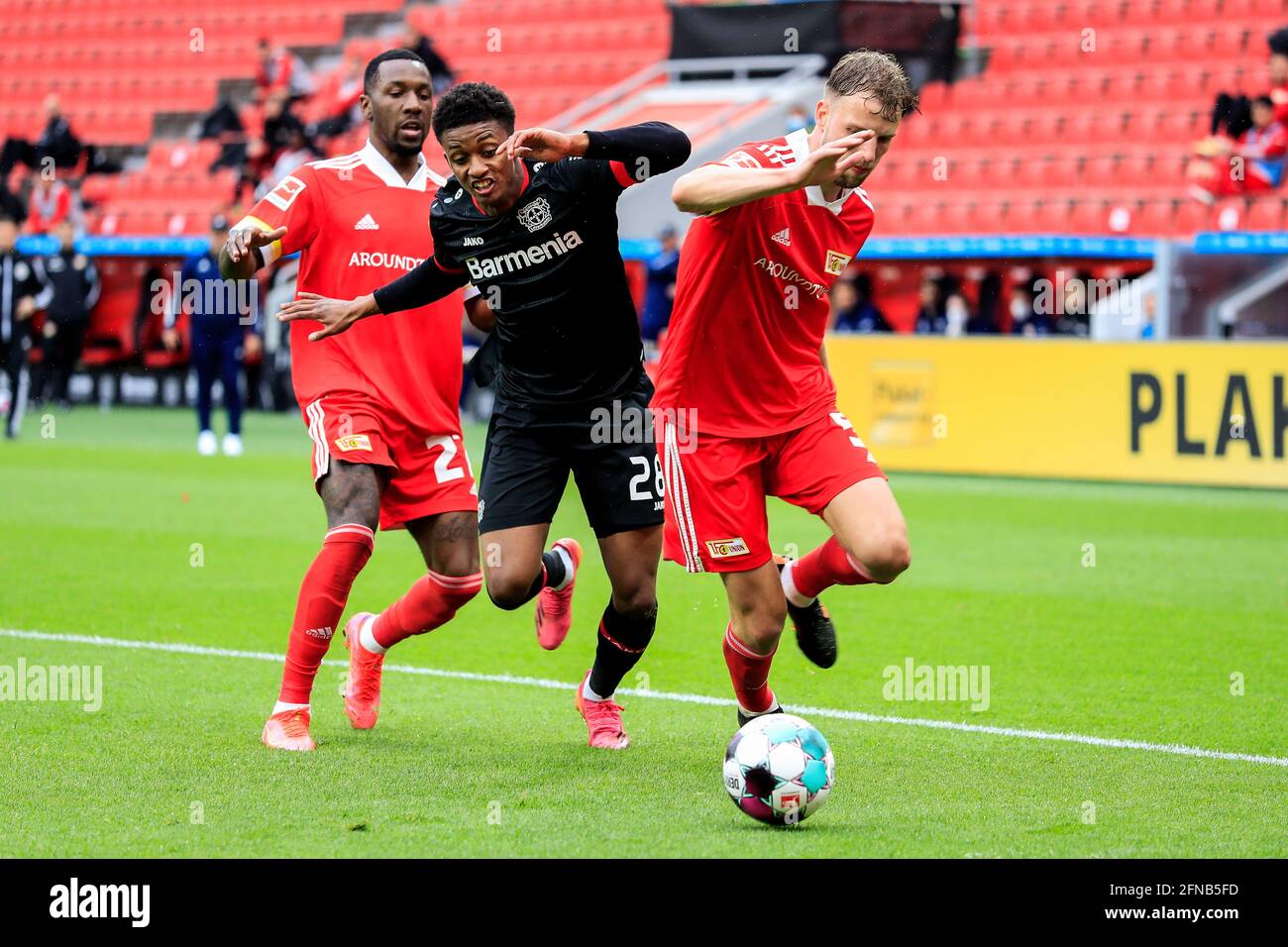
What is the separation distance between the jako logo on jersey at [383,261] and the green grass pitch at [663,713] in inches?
65.1

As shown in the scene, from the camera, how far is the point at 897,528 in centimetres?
544

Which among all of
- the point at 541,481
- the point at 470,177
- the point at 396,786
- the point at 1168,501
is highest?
the point at 470,177

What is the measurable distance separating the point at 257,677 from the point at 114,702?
72cm

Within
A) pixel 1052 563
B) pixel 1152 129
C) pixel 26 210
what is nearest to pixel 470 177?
pixel 1052 563

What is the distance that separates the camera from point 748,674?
5.68m

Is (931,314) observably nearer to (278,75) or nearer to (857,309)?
(857,309)

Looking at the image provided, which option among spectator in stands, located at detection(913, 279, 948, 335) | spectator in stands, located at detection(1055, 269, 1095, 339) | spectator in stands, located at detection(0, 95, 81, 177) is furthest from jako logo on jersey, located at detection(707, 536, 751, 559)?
spectator in stands, located at detection(0, 95, 81, 177)

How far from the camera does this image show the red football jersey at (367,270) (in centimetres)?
621

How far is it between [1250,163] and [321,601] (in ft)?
47.5

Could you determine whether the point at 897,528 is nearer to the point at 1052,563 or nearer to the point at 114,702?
the point at 114,702

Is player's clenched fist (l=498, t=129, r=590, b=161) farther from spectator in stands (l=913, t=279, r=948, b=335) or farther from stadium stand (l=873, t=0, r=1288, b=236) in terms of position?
spectator in stands (l=913, t=279, r=948, b=335)

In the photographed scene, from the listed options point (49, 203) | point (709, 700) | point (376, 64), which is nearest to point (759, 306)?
point (376, 64)

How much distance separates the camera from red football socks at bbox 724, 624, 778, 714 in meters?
5.64

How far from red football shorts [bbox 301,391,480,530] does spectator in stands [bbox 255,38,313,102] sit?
64.2ft
